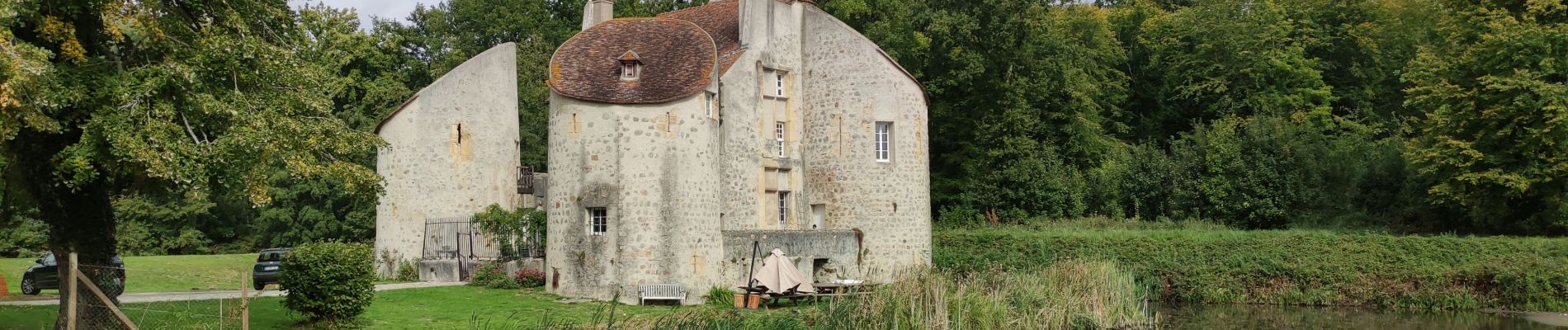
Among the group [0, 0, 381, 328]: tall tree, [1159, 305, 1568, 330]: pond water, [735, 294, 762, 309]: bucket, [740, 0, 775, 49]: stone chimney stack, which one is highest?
[740, 0, 775, 49]: stone chimney stack

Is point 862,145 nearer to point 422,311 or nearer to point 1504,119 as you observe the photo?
point 422,311

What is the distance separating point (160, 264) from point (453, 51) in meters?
14.3

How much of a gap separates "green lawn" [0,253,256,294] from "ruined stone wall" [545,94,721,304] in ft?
24.7

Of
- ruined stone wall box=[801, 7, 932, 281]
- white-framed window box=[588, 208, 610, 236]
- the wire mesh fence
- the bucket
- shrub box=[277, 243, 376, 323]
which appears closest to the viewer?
the wire mesh fence

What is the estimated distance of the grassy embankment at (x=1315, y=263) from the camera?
2567 cm

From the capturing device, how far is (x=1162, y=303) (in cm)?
2919

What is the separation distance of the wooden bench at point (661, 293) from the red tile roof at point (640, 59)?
3.90m

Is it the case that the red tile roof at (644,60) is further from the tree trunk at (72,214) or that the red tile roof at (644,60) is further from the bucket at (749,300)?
the tree trunk at (72,214)

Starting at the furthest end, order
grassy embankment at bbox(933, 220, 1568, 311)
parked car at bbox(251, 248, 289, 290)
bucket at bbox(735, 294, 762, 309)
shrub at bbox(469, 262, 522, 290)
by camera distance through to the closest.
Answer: parked car at bbox(251, 248, 289, 290) → shrub at bbox(469, 262, 522, 290) → grassy embankment at bbox(933, 220, 1568, 311) → bucket at bbox(735, 294, 762, 309)

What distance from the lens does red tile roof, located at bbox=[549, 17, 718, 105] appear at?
2466 centimetres

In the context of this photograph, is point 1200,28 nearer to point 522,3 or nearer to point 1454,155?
point 1454,155

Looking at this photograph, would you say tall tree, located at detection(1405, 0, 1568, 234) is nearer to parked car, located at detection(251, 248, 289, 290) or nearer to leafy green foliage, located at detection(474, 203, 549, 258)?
leafy green foliage, located at detection(474, 203, 549, 258)

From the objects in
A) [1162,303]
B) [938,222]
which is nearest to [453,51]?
[938,222]

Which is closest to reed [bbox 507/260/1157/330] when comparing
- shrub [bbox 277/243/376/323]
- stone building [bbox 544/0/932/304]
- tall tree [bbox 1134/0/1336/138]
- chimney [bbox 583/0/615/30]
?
shrub [bbox 277/243/376/323]
